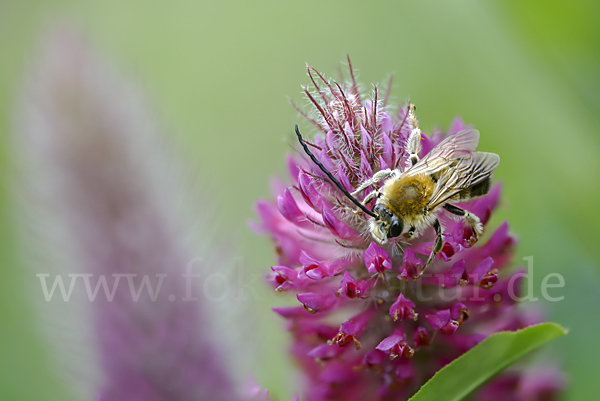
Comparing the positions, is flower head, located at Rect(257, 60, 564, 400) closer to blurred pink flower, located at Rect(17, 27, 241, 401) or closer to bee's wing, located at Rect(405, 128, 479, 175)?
bee's wing, located at Rect(405, 128, 479, 175)

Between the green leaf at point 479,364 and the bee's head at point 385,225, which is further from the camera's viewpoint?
the bee's head at point 385,225

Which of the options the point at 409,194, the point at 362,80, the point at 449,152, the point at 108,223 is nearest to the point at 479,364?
the point at 409,194

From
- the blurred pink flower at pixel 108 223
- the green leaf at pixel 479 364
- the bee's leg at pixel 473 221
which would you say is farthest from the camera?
the blurred pink flower at pixel 108 223

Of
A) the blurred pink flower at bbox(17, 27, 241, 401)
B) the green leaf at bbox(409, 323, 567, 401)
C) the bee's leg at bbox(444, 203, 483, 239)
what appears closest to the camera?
the green leaf at bbox(409, 323, 567, 401)

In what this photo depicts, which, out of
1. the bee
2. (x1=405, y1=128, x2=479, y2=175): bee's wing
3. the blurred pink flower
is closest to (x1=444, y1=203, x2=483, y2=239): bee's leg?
the bee

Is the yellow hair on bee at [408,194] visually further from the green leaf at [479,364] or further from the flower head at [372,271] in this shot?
the green leaf at [479,364]

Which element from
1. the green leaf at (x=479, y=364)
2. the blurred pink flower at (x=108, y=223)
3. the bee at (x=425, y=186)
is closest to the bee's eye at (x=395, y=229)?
the bee at (x=425, y=186)
